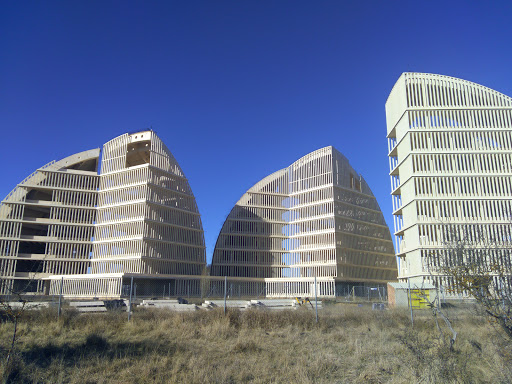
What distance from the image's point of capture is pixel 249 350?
1512 cm

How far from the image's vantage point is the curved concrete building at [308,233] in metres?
64.8

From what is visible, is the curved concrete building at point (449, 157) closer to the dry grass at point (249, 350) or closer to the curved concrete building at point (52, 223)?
the dry grass at point (249, 350)

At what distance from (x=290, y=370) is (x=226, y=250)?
58341 mm

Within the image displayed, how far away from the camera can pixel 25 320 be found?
18.2 m

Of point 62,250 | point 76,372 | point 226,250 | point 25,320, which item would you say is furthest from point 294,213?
point 76,372

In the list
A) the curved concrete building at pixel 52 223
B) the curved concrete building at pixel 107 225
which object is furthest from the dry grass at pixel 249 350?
the curved concrete building at pixel 52 223

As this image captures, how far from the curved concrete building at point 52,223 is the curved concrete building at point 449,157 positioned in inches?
1686

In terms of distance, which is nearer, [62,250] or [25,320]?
[25,320]

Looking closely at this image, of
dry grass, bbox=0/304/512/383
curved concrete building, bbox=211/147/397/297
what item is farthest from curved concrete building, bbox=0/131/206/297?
dry grass, bbox=0/304/512/383

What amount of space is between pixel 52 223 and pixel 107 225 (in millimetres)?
8107

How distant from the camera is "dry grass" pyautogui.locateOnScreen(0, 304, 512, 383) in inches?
475

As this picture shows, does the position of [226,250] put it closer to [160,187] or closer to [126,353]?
[160,187]

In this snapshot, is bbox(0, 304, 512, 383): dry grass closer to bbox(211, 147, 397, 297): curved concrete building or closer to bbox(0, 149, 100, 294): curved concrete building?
bbox(211, 147, 397, 297): curved concrete building

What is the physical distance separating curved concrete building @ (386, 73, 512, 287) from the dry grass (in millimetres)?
25850
